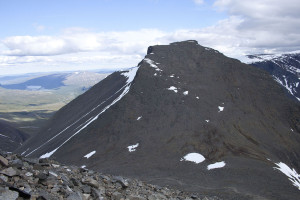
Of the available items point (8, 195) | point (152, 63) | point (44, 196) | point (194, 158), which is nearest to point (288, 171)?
point (194, 158)

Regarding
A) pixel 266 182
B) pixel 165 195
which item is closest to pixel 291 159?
pixel 266 182

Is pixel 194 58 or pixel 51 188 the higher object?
pixel 194 58

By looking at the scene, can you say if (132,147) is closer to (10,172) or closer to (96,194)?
(96,194)

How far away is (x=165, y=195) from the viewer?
22.4 m

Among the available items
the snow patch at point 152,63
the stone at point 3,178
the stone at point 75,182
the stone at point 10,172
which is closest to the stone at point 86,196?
the stone at point 75,182

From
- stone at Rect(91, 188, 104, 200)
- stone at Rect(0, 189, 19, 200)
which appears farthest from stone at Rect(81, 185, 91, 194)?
stone at Rect(0, 189, 19, 200)

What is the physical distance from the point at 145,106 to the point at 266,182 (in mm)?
31763

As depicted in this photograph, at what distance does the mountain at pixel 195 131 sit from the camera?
47594 millimetres

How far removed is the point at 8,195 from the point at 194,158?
4369 cm

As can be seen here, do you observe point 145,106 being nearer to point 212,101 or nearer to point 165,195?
point 212,101

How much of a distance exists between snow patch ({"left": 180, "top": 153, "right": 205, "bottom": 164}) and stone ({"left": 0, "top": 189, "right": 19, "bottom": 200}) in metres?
42.2

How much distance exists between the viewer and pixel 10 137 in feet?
462

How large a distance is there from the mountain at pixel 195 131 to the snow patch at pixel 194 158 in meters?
0.18

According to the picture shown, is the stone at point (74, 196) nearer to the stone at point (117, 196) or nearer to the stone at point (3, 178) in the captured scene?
the stone at point (117, 196)
